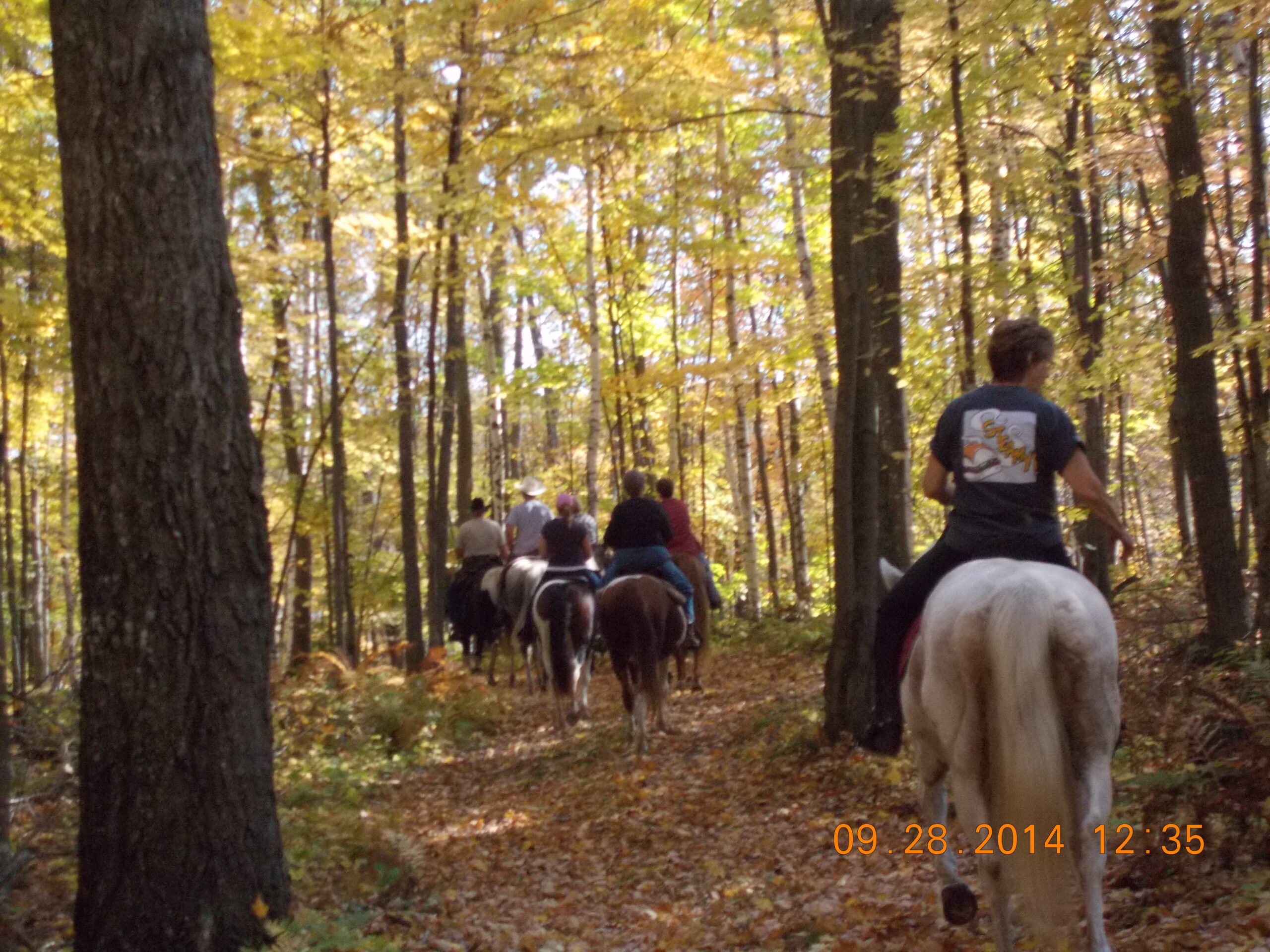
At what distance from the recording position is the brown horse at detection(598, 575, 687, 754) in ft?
34.7

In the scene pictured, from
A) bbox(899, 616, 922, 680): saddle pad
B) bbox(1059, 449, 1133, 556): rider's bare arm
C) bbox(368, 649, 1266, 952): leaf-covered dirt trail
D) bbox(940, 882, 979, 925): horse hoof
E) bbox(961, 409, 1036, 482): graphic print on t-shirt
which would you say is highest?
bbox(961, 409, 1036, 482): graphic print on t-shirt

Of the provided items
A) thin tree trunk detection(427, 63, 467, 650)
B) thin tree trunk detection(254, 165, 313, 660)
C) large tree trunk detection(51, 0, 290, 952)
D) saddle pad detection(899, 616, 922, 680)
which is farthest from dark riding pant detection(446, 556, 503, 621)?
saddle pad detection(899, 616, 922, 680)

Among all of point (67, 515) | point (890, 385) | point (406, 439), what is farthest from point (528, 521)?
point (67, 515)

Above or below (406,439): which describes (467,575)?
below

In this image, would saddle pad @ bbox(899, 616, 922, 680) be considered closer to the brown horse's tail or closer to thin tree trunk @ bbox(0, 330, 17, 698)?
the brown horse's tail

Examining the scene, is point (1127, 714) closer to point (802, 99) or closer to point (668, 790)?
point (668, 790)

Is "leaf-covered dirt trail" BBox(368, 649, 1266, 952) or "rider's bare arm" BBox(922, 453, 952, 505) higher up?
"rider's bare arm" BBox(922, 453, 952, 505)

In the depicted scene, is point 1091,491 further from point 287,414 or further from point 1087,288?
point 287,414

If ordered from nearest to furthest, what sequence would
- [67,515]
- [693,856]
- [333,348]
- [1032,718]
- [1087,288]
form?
[1032,718], [693,856], [1087,288], [333,348], [67,515]

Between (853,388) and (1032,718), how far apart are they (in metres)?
5.25

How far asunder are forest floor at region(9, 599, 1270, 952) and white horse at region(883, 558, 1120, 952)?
33cm

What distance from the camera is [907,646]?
5039 millimetres
